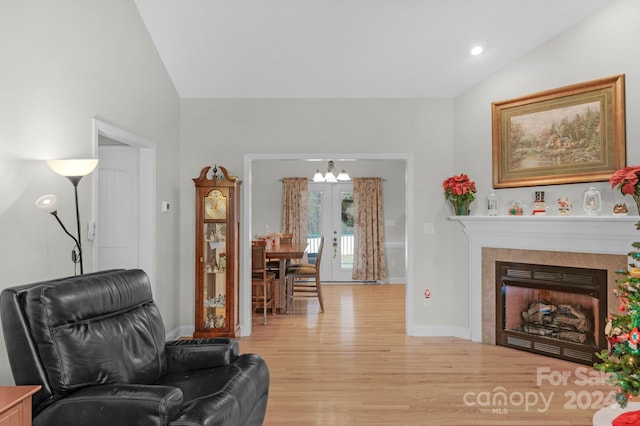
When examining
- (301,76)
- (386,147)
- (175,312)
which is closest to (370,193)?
(386,147)

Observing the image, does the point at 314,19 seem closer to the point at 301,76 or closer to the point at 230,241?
the point at 301,76

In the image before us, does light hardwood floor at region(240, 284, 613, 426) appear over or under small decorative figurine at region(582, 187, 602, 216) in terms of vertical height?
under

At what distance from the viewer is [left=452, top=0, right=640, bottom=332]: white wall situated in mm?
3812

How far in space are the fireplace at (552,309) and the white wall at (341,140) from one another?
1.96 feet

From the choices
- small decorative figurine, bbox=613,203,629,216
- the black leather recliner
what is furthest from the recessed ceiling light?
the black leather recliner

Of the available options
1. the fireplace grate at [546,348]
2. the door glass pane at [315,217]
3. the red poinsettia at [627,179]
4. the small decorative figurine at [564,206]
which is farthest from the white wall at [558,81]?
the door glass pane at [315,217]

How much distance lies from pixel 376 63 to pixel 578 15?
185 cm

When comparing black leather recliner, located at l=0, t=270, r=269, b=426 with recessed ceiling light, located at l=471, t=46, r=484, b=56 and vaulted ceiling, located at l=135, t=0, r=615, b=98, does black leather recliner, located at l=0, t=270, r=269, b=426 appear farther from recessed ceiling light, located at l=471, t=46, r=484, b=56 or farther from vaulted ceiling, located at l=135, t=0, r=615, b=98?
recessed ceiling light, located at l=471, t=46, r=484, b=56

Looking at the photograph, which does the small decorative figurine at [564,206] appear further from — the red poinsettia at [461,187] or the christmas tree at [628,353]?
the christmas tree at [628,353]

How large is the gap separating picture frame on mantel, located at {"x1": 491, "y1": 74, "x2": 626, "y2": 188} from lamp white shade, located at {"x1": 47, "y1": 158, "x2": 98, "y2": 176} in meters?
3.84

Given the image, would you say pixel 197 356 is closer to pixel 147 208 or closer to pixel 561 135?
pixel 147 208

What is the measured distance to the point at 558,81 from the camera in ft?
14.1

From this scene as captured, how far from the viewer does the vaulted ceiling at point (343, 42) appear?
391cm

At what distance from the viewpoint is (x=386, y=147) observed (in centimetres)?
512
